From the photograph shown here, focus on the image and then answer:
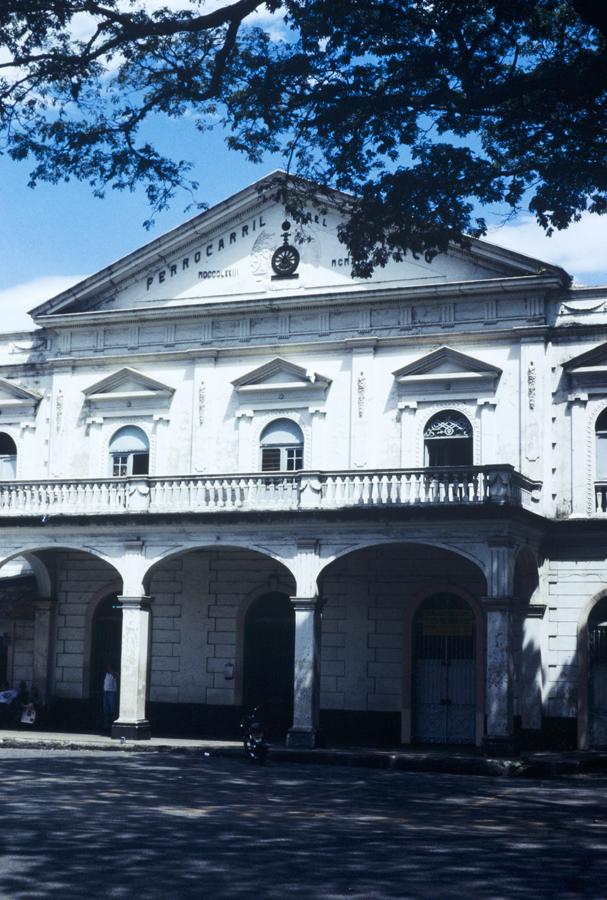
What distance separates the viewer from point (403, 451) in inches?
1027

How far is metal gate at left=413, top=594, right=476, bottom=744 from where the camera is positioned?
82.2 ft

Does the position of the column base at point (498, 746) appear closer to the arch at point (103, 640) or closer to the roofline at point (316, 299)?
the roofline at point (316, 299)

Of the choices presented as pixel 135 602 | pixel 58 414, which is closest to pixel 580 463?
pixel 135 602

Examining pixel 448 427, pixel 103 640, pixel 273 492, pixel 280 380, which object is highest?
pixel 280 380

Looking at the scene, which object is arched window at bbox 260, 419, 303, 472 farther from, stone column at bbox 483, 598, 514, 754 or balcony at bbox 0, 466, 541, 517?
stone column at bbox 483, 598, 514, 754

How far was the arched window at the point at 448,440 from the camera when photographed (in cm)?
2584

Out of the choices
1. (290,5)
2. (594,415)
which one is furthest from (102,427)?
(290,5)

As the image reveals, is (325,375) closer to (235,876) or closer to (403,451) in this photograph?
(403,451)

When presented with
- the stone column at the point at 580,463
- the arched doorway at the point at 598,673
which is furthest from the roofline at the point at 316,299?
the arched doorway at the point at 598,673

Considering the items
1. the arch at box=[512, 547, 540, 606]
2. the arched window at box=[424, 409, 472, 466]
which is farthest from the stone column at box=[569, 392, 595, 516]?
A: the arched window at box=[424, 409, 472, 466]

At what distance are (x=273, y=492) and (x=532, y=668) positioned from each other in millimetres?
6008

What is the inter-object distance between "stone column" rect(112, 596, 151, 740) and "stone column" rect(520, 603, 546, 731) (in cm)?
733

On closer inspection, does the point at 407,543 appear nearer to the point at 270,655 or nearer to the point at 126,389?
the point at 270,655

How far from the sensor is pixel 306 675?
23.5 meters
